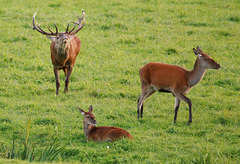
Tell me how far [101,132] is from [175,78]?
238cm

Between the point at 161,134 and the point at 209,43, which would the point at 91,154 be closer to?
the point at 161,134

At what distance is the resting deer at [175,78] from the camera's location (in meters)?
A: 10.0

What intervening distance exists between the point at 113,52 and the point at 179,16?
14.8ft

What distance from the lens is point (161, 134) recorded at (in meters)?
9.09

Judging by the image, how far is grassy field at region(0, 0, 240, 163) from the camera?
27.5ft

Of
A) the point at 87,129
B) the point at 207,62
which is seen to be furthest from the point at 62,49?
the point at 207,62

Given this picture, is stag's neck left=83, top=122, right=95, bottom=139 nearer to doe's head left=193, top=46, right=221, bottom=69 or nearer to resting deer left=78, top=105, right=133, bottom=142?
resting deer left=78, top=105, right=133, bottom=142

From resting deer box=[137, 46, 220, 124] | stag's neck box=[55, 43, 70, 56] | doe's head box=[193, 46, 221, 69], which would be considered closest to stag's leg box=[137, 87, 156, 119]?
resting deer box=[137, 46, 220, 124]

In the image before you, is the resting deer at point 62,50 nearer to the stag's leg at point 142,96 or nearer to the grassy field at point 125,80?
the grassy field at point 125,80

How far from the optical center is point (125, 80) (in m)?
12.8

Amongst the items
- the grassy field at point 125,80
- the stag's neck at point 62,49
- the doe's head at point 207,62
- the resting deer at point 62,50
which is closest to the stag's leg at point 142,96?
the grassy field at point 125,80

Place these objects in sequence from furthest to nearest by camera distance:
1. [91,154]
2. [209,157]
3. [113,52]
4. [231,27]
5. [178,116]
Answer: [231,27], [113,52], [178,116], [91,154], [209,157]

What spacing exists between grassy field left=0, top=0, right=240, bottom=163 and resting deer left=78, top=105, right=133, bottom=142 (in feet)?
0.52

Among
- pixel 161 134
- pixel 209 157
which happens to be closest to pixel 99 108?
pixel 161 134
